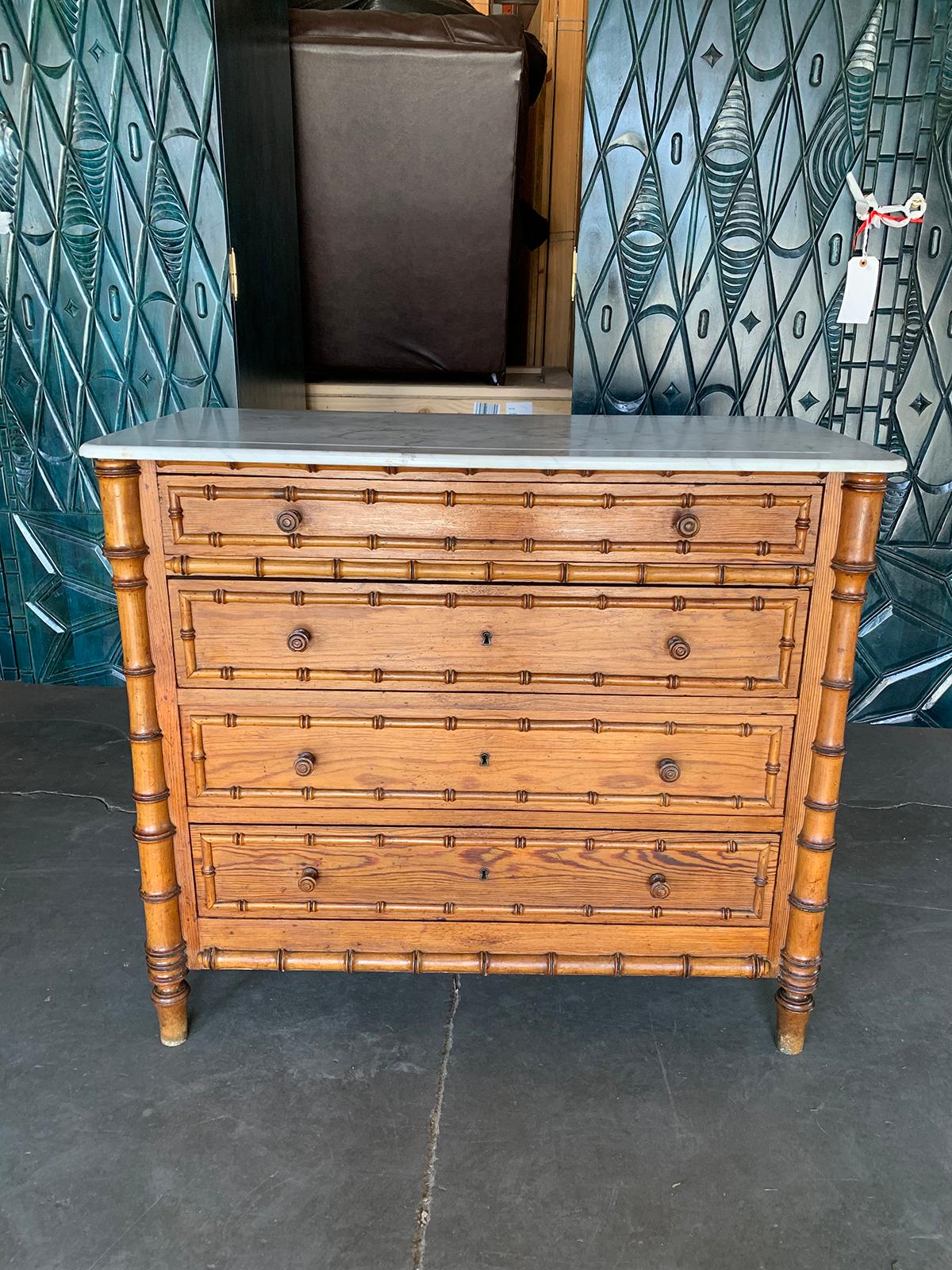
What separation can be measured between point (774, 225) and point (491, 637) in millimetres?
1964

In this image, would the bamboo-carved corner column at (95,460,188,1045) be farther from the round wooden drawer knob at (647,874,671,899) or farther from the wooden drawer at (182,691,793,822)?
the round wooden drawer knob at (647,874,671,899)

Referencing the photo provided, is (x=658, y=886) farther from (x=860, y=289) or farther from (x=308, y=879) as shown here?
(x=860, y=289)

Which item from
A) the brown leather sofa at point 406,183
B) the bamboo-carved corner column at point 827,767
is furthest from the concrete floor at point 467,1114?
the brown leather sofa at point 406,183

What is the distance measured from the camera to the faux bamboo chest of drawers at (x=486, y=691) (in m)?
1.71

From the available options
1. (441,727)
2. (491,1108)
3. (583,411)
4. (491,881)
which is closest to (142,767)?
(441,727)

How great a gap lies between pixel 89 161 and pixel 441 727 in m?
2.44

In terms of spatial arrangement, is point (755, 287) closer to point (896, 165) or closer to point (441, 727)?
point (896, 165)

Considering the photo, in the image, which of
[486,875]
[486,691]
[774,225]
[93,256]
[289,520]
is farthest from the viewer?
[93,256]

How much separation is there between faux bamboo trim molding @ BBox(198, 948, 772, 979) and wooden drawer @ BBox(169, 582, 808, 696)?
0.59m

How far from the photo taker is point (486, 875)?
1.92 m

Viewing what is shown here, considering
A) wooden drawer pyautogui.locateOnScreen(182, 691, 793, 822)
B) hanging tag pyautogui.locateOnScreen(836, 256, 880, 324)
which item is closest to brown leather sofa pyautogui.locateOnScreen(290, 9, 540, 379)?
hanging tag pyautogui.locateOnScreen(836, 256, 880, 324)

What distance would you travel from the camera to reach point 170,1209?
5.19 ft

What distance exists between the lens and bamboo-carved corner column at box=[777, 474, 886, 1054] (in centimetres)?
171

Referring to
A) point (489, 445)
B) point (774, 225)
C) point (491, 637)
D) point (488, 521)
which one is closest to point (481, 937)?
point (491, 637)
